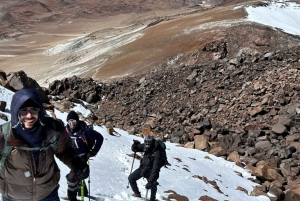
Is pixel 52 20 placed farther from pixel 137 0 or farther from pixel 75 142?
pixel 75 142

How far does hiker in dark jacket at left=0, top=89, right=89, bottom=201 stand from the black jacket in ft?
12.5

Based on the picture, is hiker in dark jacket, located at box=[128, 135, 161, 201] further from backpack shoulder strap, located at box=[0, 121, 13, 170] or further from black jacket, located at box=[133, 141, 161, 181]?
backpack shoulder strap, located at box=[0, 121, 13, 170]

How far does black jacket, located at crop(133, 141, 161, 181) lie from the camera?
7457 mm

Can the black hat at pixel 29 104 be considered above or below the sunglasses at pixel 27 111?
above

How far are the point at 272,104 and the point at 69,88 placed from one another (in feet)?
43.3

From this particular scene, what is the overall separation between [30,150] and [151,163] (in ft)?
14.8

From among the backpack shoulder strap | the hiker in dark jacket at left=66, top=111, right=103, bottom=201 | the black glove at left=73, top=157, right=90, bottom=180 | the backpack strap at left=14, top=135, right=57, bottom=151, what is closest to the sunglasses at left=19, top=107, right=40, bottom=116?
the backpack shoulder strap

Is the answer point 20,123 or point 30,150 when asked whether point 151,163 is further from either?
point 20,123

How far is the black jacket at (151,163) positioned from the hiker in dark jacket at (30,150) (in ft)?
12.5

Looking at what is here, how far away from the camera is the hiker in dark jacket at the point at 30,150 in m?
3.25

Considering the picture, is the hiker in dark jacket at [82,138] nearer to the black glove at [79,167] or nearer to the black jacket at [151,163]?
the black jacket at [151,163]

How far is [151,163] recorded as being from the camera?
302 inches

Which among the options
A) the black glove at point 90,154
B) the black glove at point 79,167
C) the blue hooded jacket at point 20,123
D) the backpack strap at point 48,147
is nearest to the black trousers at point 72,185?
the black glove at point 90,154

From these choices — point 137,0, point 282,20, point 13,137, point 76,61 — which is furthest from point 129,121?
point 137,0
